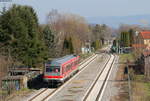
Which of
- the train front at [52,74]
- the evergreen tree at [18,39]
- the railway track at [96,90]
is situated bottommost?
the railway track at [96,90]

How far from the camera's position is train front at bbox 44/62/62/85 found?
31906 millimetres

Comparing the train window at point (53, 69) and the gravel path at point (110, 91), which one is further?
the train window at point (53, 69)

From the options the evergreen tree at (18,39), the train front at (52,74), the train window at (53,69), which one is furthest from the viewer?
the evergreen tree at (18,39)

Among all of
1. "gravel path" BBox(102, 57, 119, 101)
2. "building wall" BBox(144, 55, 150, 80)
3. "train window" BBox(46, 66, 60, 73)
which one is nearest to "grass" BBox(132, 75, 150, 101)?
"building wall" BBox(144, 55, 150, 80)

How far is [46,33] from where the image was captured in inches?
2347

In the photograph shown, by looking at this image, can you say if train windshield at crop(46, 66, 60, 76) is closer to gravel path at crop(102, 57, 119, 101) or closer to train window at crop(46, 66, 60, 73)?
train window at crop(46, 66, 60, 73)

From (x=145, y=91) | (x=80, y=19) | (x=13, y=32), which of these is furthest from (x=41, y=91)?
(x=80, y=19)

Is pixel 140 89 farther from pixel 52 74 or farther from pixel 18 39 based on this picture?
pixel 18 39

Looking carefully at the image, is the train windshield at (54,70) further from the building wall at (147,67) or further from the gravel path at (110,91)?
the building wall at (147,67)

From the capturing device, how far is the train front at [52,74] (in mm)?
31906

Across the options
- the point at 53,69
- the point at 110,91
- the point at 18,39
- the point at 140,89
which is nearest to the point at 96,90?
the point at 110,91

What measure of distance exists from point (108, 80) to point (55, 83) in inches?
291

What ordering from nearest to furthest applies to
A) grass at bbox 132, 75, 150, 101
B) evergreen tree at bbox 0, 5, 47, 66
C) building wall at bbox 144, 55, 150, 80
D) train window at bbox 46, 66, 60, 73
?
grass at bbox 132, 75, 150, 101, train window at bbox 46, 66, 60, 73, building wall at bbox 144, 55, 150, 80, evergreen tree at bbox 0, 5, 47, 66

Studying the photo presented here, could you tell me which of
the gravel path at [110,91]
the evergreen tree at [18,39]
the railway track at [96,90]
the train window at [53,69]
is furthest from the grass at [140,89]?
the evergreen tree at [18,39]
